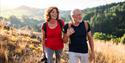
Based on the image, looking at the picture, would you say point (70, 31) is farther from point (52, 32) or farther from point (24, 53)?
point (24, 53)

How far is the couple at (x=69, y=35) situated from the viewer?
6.24 metres

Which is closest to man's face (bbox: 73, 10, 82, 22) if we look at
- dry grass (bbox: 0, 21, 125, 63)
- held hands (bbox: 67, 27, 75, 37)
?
held hands (bbox: 67, 27, 75, 37)

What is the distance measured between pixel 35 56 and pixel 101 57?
2.35 m

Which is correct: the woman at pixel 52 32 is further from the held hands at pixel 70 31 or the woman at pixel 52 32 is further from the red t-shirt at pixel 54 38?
the held hands at pixel 70 31

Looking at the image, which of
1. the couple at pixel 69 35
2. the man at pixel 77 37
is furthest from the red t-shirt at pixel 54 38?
the man at pixel 77 37

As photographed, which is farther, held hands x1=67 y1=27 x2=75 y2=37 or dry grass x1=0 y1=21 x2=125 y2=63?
dry grass x1=0 y1=21 x2=125 y2=63

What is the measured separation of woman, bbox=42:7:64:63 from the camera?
6.61 m

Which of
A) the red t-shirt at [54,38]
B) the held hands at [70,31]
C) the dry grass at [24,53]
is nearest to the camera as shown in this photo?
the held hands at [70,31]

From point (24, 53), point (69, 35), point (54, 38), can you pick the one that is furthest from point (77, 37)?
point (24, 53)

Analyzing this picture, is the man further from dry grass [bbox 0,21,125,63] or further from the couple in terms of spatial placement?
dry grass [bbox 0,21,125,63]

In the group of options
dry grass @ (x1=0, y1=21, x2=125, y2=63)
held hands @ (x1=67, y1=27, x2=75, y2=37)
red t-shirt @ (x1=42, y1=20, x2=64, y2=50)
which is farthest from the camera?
dry grass @ (x1=0, y1=21, x2=125, y2=63)

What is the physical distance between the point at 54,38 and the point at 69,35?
1.62ft

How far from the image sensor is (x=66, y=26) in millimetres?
6402

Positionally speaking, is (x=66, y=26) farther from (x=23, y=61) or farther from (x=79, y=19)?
(x=23, y=61)
